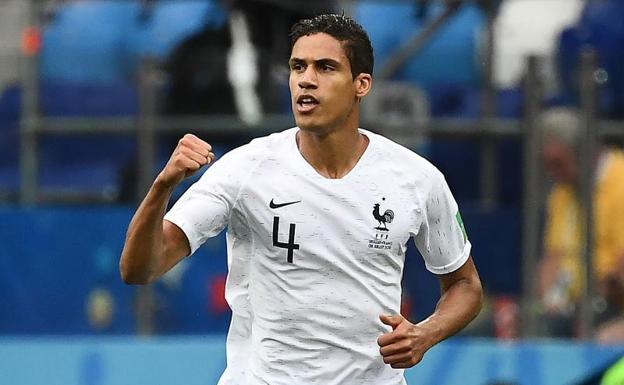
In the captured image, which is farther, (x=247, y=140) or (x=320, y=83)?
(x=247, y=140)

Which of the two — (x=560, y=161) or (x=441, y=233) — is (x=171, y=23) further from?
(x=441, y=233)

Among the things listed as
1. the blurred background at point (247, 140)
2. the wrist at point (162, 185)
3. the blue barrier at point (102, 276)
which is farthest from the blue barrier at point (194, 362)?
the wrist at point (162, 185)

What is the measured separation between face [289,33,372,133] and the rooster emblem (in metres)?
0.32

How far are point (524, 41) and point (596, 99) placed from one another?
1060mm

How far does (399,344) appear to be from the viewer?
5.18 m

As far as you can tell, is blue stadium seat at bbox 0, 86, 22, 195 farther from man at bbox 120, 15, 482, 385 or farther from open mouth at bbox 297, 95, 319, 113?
open mouth at bbox 297, 95, 319, 113

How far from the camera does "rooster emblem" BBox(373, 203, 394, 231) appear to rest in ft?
18.0

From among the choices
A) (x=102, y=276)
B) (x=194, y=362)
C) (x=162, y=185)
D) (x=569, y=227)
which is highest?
(x=162, y=185)

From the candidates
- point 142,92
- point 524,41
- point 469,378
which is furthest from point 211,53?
point 469,378

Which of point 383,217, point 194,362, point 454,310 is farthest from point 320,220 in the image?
point 194,362

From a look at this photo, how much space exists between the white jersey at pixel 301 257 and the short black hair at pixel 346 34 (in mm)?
364

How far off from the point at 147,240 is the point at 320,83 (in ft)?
2.67

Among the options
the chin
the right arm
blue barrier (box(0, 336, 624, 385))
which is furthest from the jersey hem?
blue barrier (box(0, 336, 624, 385))

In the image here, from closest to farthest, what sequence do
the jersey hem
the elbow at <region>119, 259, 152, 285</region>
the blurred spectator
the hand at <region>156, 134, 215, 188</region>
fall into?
the hand at <region>156, 134, 215, 188</region>
the elbow at <region>119, 259, 152, 285</region>
the jersey hem
the blurred spectator
